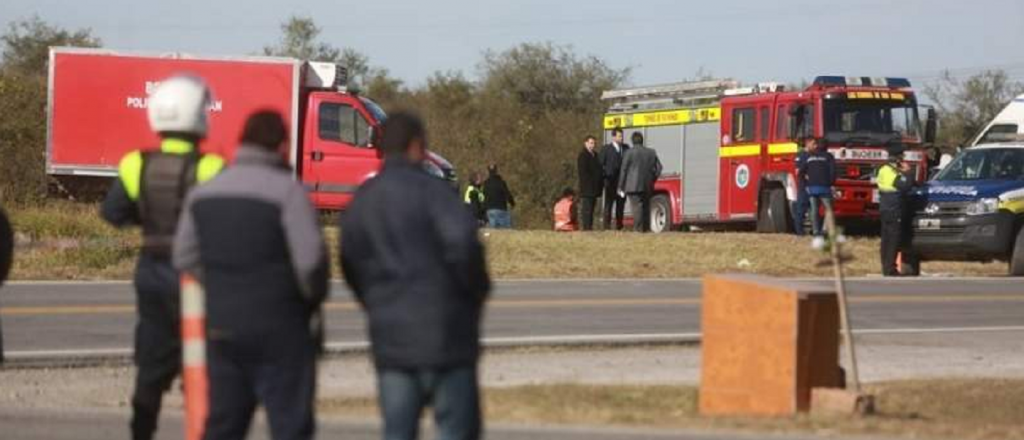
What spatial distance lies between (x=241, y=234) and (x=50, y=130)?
88.1 feet

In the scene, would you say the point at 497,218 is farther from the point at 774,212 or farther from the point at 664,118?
the point at 664,118

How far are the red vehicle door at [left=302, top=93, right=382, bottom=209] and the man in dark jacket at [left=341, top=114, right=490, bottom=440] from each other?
2450cm

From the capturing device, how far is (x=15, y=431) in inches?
460

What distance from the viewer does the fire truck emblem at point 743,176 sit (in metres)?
35.8

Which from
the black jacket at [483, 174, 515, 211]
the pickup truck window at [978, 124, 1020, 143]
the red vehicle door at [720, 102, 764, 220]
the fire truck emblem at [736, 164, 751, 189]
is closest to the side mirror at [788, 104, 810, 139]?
the red vehicle door at [720, 102, 764, 220]

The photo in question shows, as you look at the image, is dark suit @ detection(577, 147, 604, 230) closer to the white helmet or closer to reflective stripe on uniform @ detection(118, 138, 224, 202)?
reflective stripe on uniform @ detection(118, 138, 224, 202)

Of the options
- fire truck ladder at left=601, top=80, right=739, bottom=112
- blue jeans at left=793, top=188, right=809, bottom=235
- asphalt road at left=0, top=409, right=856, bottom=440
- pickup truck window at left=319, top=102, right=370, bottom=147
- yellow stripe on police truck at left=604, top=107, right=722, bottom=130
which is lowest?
asphalt road at left=0, top=409, right=856, bottom=440

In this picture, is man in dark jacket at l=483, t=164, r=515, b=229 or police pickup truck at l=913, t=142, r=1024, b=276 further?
man in dark jacket at l=483, t=164, r=515, b=229

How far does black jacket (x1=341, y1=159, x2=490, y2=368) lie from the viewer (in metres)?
7.52

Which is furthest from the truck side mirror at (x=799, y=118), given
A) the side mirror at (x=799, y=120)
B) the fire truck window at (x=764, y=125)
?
the fire truck window at (x=764, y=125)

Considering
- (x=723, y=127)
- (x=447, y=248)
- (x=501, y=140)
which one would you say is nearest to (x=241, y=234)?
(x=447, y=248)

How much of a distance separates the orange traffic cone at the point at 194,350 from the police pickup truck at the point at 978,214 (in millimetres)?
19903

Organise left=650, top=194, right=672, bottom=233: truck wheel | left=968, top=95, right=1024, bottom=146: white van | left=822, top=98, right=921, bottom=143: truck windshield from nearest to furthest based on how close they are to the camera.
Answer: left=968, top=95, right=1024, bottom=146: white van, left=822, top=98, right=921, bottom=143: truck windshield, left=650, top=194, right=672, bottom=233: truck wheel

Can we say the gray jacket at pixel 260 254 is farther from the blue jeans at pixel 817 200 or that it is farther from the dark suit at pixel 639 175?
the dark suit at pixel 639 175
